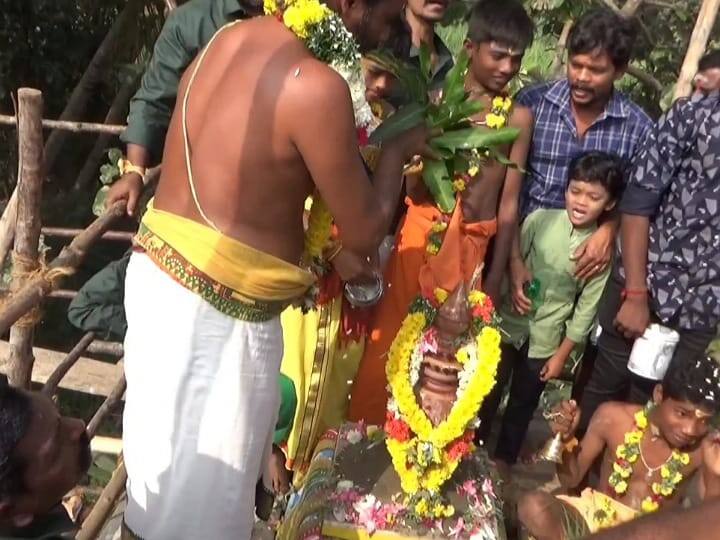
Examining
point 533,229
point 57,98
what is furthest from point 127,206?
point 57,98

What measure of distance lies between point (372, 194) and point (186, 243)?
0.47m

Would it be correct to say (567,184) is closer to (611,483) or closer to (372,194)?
(611,483)

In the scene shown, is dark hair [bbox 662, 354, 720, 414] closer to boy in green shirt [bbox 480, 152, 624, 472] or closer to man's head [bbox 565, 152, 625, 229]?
boy in green shirt [bbox 480, 152, 624, 472]

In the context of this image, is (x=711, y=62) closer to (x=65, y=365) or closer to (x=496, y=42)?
(x=496, y=42)

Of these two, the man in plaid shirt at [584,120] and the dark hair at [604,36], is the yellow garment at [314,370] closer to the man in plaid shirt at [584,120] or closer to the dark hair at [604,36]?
the man in plaid shirt at [584,120]

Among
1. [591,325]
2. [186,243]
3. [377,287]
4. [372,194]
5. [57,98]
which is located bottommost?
[57,98]

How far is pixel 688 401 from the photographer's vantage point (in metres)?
2.83

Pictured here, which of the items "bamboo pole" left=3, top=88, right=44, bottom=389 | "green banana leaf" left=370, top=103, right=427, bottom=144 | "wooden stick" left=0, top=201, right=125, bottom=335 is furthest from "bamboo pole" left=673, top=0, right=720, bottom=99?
"bamboo pole" left=3, top=88, right=44, bottom=389

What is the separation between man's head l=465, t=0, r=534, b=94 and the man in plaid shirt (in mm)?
209

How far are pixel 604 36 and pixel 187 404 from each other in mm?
1959

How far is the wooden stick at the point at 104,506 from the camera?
2.89 metres

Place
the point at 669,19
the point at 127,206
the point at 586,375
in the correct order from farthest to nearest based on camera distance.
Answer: the point at 669,19, the point at 586,375, the point at 127,206

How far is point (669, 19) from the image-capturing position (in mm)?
6289

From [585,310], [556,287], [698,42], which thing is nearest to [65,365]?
[556,287]
